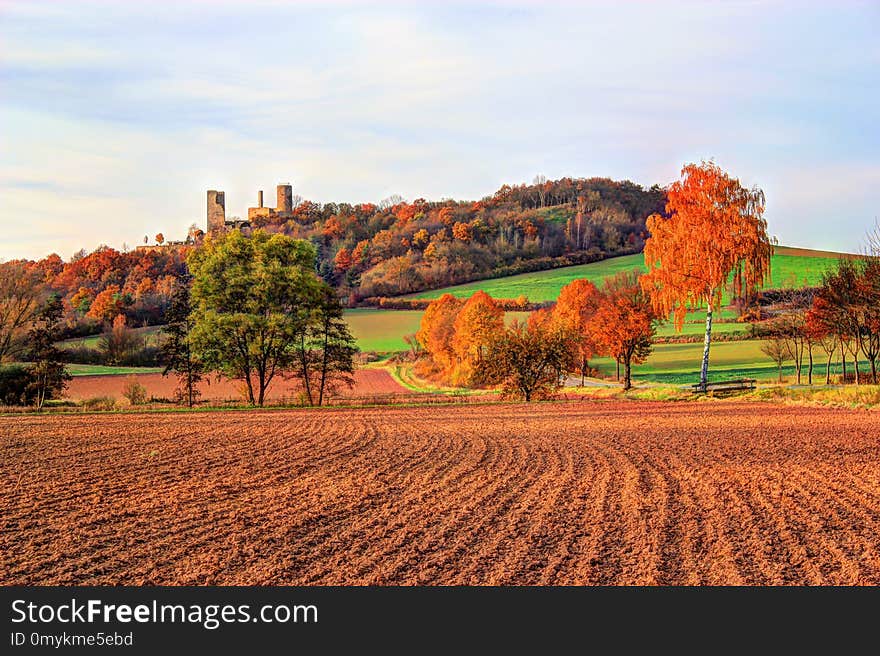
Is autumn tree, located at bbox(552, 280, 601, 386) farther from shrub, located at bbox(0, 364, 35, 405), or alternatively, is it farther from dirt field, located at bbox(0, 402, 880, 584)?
shrub, located at bbox(0, 364, 35, 405)

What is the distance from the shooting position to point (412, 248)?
136m

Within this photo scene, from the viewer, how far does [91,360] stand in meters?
85.0

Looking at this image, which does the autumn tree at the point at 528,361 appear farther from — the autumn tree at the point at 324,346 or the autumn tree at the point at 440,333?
the autumn tree at the point at 440,333

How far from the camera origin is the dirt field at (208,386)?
206 feet

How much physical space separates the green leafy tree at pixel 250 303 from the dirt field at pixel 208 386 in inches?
410

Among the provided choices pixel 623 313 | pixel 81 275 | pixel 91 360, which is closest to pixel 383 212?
pixel 81 275

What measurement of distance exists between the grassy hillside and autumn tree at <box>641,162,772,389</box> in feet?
185

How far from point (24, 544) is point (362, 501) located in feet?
19.8

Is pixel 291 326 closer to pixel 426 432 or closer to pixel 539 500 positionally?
pixel 426 432

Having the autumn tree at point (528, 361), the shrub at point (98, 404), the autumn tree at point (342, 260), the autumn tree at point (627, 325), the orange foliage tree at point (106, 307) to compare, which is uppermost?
the autumn tree at point (342, 260)

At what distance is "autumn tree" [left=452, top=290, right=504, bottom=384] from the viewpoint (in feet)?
234

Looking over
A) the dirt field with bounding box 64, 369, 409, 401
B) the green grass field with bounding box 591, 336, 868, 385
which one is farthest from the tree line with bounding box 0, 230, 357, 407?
the green grass field with bounding box 591, 336, 868, 385

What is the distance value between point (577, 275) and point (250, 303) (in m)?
74.0

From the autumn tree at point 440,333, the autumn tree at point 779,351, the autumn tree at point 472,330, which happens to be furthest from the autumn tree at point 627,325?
the autumn tree at point 440,333
